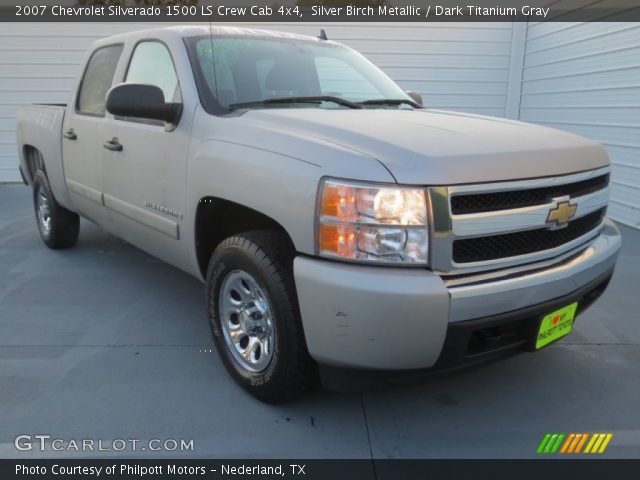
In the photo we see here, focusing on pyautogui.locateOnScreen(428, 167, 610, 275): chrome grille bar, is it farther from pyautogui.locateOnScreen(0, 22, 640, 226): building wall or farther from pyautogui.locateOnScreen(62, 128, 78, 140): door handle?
pyautogui.locateOnScreen(0, 22, 640, 226): building wall

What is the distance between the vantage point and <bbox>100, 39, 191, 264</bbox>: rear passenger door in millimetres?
2975

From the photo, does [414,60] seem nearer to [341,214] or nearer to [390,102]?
[390,102]

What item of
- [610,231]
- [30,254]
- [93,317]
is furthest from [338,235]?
[30,254]

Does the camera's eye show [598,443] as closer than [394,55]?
Yes

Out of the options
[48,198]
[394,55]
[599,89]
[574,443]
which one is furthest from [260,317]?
[394,55]

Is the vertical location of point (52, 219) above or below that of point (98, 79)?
below

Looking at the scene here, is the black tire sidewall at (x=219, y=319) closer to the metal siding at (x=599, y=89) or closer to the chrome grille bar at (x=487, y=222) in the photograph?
the chrome grille bar at (x=487, y=222)

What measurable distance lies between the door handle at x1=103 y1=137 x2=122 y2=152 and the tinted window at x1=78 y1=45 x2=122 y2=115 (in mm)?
440

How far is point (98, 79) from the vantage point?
4156 millimetres

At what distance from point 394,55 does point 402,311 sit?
27.8 feet

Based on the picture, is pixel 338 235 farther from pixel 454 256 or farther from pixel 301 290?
pixel 454 256

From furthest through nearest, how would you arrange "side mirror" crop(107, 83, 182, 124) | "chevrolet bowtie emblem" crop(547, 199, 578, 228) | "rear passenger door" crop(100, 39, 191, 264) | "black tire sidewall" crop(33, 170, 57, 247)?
"black tire sidewall" crop(33, 170, 57, 247)
"rear passenger door" crop(100, 39, 191, 264)
"side mirror" crop(107, 83, 182, 124)
"chevrolet bowtie emblem" crop(547, 199, 578, 228)

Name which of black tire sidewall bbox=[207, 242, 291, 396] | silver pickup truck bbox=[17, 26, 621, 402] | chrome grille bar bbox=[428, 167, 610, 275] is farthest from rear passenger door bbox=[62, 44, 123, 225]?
chrome grille bar bbox=[428, 167, 610, 275]

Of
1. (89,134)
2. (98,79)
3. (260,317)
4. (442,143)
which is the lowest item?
(260,317)
